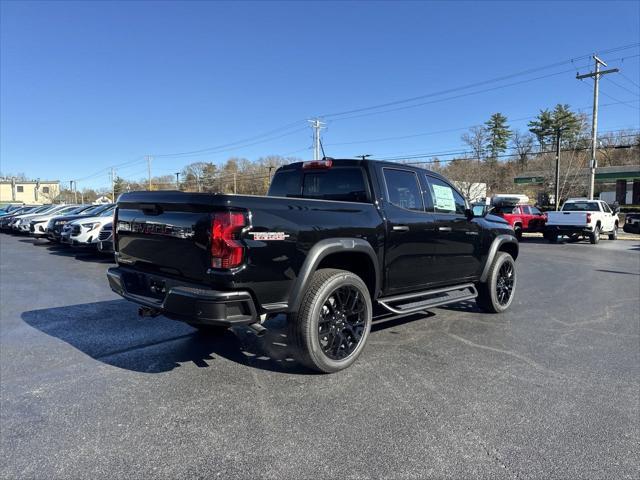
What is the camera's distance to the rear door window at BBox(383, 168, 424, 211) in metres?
4.73

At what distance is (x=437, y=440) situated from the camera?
2.87m

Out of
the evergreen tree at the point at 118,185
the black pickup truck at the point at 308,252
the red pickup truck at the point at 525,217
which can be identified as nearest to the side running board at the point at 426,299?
the black pickup truck at the point at 308,252

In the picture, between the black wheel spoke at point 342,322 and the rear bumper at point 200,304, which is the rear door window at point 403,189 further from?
the rear bumper at point 200,304

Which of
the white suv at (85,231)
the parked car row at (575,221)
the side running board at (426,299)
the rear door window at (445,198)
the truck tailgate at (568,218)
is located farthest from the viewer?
the parked car row at (575,221)

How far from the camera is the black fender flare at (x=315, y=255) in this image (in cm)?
358

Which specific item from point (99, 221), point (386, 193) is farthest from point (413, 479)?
point (99, 221)

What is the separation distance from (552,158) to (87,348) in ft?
180

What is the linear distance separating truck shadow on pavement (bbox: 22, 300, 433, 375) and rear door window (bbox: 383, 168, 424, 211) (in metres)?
1.43

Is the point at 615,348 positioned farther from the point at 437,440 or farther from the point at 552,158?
the point at 552,158

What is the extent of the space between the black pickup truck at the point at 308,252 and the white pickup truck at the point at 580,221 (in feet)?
51.2

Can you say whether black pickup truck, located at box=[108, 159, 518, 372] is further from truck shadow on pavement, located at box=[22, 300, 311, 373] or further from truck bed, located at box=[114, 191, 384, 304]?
truck shadow on pavement, located at box=[22, 300, 311, 373]

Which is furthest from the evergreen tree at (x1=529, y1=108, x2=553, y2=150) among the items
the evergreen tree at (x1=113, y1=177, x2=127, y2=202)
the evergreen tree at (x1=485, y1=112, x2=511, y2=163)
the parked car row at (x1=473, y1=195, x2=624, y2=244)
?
the evergreen tree at (x1=113, y1=177, x2=127, y2=202)

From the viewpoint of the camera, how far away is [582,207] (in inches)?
786

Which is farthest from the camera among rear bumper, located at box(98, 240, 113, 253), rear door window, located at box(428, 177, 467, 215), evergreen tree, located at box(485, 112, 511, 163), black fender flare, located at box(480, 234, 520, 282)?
evergreen tree, located at box(485, 112, 511, 163)
